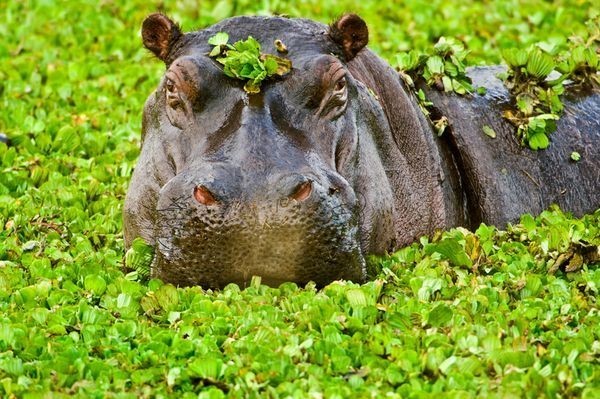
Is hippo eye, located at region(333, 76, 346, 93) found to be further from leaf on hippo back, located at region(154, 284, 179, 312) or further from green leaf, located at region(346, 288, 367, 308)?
leaf on hippo back, located at region(154, 284, 179, 312)

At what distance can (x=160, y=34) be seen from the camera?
7.01 m

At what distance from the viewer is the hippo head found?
5980 mm

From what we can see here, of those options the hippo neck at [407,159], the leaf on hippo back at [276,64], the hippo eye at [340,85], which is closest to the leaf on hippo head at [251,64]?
the leaf on hippo back at [276,64]

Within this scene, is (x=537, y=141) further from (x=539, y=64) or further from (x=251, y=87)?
(x=251, y=87)

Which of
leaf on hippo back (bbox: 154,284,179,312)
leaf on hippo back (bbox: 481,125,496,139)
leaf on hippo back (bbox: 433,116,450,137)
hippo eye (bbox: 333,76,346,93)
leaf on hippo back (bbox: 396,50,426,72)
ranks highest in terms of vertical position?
hippo eye (bbox: 333,76,346,93)

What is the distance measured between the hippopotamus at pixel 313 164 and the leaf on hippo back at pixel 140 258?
9 centimetres

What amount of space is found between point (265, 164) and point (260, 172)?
5cm

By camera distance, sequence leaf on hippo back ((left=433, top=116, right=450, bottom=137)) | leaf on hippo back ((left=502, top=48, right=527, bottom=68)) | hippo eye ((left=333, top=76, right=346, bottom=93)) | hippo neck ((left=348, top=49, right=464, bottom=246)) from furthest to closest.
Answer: leaf on hippo back ((left=502, top=48, right=527, bottom=68)), leaf on hippo back ((left=433, top=116, right=450, bottom=137)), hippo neck ((left=348, top=49, right=464, bottom=246)), hippo eye ((left=333, top=76, right=346, bottom=93))

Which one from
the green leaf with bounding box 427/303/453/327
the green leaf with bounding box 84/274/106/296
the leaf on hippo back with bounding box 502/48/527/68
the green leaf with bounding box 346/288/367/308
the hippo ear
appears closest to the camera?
the green leaf with bounding box 427/303/453/327

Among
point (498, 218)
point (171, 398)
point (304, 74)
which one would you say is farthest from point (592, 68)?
point (171, 398)

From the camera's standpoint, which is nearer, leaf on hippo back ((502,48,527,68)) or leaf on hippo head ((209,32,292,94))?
leaf on hippo head ((209,32,292,94))

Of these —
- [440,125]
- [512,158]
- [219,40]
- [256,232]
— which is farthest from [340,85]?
[512,158]

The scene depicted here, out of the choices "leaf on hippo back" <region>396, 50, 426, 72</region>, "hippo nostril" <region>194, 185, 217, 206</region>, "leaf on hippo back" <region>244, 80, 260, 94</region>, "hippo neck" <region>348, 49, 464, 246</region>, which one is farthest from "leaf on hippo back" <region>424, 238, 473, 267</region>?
"leaf on hippo back" <region>396, 50, 426, 72</region>

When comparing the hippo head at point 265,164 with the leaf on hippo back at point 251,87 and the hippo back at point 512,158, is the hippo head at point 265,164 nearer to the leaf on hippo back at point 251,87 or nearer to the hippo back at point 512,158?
the leaf on hippo back at point 251,87
